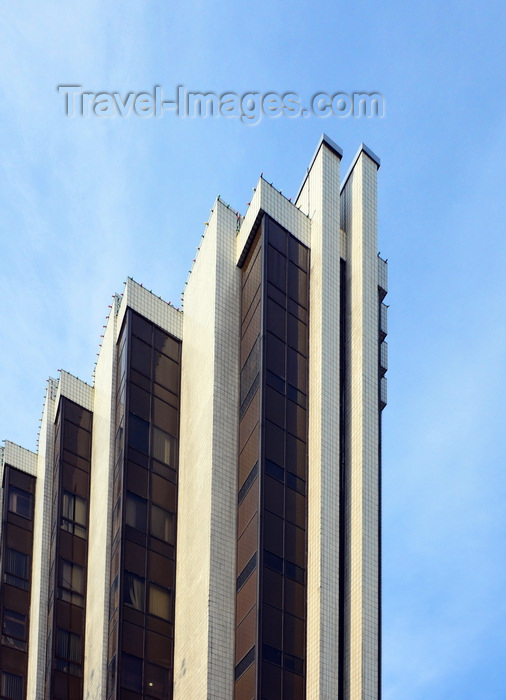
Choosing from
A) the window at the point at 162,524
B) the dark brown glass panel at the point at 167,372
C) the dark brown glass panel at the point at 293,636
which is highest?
the dark brown glass panel at the point at 167,372

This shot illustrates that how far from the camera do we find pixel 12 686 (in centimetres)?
6031

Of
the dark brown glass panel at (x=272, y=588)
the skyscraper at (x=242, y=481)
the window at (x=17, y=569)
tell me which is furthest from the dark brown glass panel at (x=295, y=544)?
the window at (x=17, y=569)

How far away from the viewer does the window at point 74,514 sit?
191 ft

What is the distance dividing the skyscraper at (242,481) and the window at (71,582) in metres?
0.11

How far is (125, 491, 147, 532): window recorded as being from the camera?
49.2 meters

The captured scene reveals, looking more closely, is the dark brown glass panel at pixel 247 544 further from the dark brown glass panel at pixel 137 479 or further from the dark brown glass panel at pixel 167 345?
the dark brown glass panel at pixel 167 345

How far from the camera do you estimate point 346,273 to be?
1962 inches

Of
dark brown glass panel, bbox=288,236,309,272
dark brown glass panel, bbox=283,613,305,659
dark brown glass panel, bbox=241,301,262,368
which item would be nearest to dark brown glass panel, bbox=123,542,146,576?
dark brown glass panel, bbox=283,613,305,659

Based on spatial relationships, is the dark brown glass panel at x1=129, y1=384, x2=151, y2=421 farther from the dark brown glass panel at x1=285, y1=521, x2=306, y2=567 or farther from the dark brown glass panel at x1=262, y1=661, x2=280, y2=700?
the dark brown glass panel at x1=262, y1=661, x2=280, y2=700

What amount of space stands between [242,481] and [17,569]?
25.1 metres

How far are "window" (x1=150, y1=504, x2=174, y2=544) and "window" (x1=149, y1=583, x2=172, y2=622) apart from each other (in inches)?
91.8

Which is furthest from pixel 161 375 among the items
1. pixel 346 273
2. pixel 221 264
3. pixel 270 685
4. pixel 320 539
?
pixel 270 685

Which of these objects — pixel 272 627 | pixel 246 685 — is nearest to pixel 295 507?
pixel 272 627

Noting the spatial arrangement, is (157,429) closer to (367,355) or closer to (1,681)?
(367,355)
